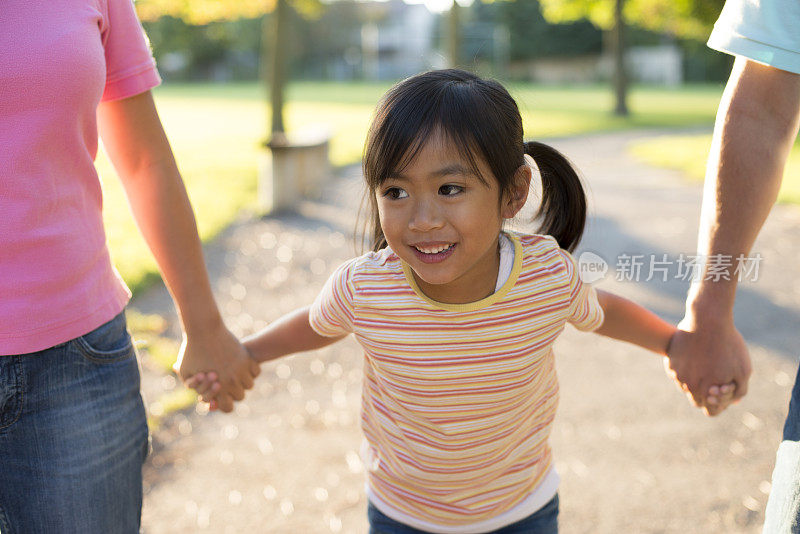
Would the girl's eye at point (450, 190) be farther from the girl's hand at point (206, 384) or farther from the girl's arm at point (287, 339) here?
the girl's hand at point (206, 384)

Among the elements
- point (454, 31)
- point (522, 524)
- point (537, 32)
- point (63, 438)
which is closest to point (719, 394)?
point (522, 524)

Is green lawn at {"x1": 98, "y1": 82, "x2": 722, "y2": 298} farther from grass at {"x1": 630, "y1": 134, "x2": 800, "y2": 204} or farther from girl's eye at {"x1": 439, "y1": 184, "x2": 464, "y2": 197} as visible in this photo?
grass at {"x1": 630, "y1": 134, "x2": 800, "y2": 204}

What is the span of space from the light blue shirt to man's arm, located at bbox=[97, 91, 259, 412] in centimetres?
135

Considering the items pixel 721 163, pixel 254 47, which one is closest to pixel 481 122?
pixel 721 163

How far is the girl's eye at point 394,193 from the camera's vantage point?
1796 millimetres

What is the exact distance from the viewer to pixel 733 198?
2.05 m

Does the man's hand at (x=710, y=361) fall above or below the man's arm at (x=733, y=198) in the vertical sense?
below

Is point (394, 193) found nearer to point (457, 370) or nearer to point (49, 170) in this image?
point (457, 370)

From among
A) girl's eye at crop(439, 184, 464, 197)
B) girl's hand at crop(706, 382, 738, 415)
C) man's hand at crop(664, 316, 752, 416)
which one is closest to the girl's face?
girl's eye at crop(439, 184, 464, 197)

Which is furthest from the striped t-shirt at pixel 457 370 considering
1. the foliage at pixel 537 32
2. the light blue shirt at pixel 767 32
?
the foliage at pixel 537 32

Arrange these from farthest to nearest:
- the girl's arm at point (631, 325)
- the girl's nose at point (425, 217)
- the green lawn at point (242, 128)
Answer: the green lawn at point (242, 128) → the girl's arm at point (631, 325) → the girl's nose at point (425, 217)

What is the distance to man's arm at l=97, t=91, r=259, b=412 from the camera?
199cm

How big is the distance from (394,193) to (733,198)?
851mm

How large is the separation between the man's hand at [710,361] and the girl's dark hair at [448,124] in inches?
26.5
